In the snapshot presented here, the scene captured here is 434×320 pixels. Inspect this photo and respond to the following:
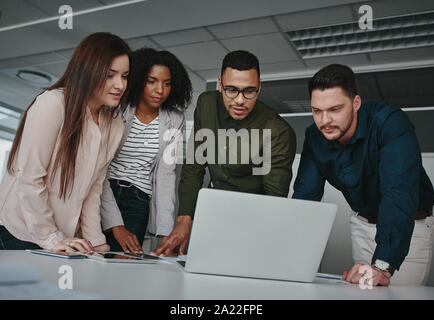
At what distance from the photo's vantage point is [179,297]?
598 mm

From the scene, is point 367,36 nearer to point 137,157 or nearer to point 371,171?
point 371,171

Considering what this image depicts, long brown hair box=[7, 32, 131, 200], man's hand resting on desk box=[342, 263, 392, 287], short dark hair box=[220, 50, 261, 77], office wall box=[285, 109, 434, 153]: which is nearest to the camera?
man's hand resting on desk box=[342, 263, 392, 287]

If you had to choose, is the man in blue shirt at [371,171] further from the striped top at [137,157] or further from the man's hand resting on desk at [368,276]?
the striped top at [137,157]

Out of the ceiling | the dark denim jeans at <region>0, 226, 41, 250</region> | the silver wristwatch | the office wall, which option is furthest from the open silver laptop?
the office wall

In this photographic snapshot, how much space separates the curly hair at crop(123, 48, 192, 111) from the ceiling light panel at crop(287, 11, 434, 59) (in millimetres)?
1985

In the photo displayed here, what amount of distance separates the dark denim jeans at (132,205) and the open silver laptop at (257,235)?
0.91m

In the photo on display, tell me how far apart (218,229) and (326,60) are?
3692 mm

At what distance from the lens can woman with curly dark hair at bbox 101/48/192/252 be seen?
1791mm

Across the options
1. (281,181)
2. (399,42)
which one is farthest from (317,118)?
(399,42)

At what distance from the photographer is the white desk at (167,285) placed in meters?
0.62

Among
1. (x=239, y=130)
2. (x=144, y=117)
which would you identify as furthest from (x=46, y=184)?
(x=239, y=130)

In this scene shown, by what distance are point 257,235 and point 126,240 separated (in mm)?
830

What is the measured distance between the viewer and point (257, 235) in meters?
0.90

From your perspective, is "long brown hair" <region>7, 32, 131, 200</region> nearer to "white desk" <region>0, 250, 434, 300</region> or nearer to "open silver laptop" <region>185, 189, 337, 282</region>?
"white desk" <region>0, 250, 434, 300</region>
